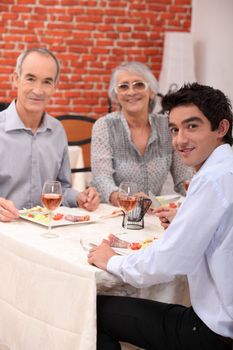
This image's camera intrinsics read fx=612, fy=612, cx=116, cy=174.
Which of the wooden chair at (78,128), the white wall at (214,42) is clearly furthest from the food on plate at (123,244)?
the white wall at (214,42)

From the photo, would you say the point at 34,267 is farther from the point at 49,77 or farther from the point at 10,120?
the point at 49,77

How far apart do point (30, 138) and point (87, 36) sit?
394 centimetres

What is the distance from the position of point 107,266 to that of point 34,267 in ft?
1.03

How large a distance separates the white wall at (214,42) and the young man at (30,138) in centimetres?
344

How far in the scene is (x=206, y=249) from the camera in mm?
1778

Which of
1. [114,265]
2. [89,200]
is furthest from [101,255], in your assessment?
[89,200]

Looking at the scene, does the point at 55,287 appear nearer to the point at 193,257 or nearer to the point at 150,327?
the point at 150,327

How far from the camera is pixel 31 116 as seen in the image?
9.37ft

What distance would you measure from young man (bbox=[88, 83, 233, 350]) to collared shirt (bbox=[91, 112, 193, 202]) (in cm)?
121

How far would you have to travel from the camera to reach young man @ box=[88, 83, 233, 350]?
5.67 feet

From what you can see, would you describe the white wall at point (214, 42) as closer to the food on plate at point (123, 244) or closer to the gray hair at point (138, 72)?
the gray hair at point (138, 72)

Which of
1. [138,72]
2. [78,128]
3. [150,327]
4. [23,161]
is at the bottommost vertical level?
[78,128]

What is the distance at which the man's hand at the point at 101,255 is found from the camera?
1870mm

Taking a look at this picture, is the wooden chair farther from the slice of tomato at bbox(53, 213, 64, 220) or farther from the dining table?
the dining table
